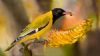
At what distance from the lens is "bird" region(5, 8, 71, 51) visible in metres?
1.54

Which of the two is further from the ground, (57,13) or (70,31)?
(57,13)

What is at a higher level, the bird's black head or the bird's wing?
the bird's black head

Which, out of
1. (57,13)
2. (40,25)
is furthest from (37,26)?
(57,13)

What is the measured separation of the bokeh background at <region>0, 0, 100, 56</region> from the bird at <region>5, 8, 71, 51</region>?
0.03 meters

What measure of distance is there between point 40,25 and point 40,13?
0.24 feet

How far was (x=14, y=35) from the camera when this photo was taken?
5.23ft

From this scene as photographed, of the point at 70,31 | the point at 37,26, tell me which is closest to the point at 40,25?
the point at 37,26

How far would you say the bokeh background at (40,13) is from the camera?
155cm

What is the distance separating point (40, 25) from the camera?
1.54 m

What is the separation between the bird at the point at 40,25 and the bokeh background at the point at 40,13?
0.09 ft

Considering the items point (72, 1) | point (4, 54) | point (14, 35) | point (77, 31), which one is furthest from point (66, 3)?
→ point (4, 54)

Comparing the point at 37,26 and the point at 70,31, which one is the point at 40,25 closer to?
the point at 37,26

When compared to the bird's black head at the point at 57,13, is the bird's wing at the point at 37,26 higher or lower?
lower

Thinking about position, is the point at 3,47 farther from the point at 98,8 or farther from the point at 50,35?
the point at 98,8
